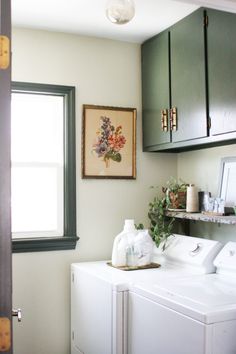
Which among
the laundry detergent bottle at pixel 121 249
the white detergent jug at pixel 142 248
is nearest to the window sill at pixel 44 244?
the laundry detergent bottle at pixel 121 249

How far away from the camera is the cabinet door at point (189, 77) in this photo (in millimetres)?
2465

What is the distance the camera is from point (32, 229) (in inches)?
114

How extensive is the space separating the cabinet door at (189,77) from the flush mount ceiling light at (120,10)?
1.92 feet

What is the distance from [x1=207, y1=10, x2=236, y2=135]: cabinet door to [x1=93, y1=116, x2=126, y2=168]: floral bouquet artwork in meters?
0.87

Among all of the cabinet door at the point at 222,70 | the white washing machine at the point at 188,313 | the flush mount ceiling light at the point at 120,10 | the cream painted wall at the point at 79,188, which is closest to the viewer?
the white washing machine at the point at 188,313

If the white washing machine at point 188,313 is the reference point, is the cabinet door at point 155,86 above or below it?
above

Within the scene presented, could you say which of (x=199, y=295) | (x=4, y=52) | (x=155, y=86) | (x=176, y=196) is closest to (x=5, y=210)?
(x=4, y=52)

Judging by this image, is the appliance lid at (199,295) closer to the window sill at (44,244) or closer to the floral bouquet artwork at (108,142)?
the window sill at (44,244)

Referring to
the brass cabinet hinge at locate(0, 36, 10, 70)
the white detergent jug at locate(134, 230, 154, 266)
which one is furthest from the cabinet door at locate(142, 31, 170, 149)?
the brass cabinet hinge at locate(0, 36, 10, 70)

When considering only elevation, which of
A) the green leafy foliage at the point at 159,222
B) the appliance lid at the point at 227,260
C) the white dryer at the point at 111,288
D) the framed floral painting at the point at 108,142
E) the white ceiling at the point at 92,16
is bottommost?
the white dryer at the point at 111,288

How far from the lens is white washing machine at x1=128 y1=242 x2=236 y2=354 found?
171 centimetres

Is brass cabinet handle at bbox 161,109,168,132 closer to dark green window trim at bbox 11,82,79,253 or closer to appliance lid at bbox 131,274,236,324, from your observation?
dark green window trim at bbox 11,82,79,253

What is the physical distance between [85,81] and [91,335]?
1.70m

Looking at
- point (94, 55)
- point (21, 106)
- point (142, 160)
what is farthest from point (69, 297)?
point (94, 55)
